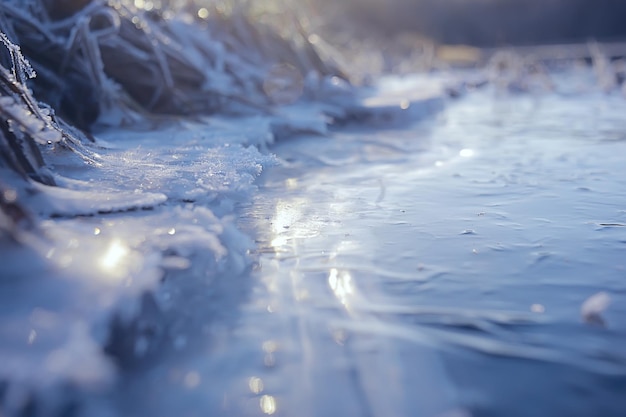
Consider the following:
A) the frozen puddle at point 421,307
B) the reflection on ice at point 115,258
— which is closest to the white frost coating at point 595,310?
the frozen puddle at point 421,307

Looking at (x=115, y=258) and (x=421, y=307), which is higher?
(x=115, y=258)

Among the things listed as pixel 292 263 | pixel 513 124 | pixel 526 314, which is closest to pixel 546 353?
pixel 526 314

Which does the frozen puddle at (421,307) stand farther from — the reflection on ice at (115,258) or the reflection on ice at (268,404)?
the reflection on ice at (115,258)

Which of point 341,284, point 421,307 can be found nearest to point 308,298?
point 341,284

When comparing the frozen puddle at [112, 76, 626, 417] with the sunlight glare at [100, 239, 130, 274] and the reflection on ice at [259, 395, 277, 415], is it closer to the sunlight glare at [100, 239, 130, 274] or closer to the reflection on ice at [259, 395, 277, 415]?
the reflection on ice at [259, 395, 277, 415]

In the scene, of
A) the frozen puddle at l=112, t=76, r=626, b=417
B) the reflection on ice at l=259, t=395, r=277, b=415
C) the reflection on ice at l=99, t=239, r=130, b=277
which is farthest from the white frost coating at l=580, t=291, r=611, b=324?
the reflection on ice at l=99, t=239, r=130, b=277

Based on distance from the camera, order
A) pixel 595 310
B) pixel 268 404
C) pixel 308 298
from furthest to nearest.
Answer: pixel 308 298
pixel 595 310
pixel 268 404

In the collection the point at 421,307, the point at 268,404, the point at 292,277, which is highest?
the point at 292,277

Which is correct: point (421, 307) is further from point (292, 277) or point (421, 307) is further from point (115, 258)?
point (115, 258)
